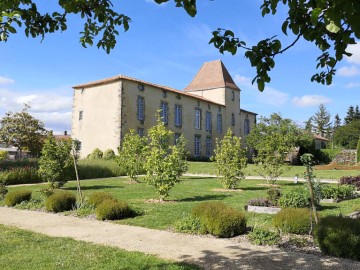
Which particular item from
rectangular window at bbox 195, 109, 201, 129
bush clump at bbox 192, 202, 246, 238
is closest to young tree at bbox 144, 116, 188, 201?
bush clump at bbox 192, 202, 246, 238

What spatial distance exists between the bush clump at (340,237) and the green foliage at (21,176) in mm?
16915

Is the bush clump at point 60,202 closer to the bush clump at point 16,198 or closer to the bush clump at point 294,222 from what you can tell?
the bush clump at point 16,198

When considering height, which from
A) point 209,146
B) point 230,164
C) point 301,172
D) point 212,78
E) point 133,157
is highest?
point 212,78

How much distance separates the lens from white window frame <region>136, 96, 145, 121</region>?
36.8m

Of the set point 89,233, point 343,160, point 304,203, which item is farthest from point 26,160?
point 343,160

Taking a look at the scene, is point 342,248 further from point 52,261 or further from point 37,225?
point 37,225

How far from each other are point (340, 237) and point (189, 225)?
9.97ft

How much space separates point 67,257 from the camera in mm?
5648

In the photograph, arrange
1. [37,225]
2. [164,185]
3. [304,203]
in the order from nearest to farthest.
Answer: [37,225] < [304,203] < [164,185]

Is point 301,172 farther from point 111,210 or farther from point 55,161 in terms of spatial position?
point 111,210

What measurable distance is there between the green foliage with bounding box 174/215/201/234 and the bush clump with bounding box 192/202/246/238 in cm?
17

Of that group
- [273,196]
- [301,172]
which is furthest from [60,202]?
[301,172]

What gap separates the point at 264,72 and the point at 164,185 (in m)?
9.14

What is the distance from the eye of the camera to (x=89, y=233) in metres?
7.56
